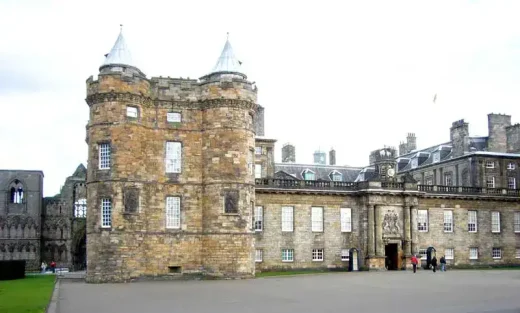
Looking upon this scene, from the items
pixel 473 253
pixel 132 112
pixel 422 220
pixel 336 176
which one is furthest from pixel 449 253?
pixel 132 112

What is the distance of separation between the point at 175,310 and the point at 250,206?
67.5ft

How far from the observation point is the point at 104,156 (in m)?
38.5

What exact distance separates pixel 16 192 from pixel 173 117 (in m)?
27.3

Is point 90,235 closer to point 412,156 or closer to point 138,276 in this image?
point 138,276

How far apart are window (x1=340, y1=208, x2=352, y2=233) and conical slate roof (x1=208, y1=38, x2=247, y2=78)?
15412 mm

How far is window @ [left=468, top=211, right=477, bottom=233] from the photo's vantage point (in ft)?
182

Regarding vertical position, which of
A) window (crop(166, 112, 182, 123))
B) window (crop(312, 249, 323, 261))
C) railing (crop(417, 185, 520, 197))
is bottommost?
window (crop(312, 249, 323, 261))

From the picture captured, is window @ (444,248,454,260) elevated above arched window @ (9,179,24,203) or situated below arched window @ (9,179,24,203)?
below

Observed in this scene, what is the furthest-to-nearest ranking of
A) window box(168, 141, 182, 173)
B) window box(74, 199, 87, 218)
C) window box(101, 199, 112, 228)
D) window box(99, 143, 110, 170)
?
window box(74, 199, 87, 218) → window box(168, 141, 182, 173) → window box(99, 143, 110, 170) → window box(101, 199, 112, 228)

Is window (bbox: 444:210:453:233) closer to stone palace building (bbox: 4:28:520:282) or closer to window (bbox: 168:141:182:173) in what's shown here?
stone palace building (bbox: 4:28:520:282)

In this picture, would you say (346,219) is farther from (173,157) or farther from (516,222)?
(516,222)

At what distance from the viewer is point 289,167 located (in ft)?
Answer: 211

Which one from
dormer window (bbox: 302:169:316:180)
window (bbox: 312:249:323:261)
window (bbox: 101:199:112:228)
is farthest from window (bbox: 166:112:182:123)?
dormer window (bbox: 302:169:316:180)

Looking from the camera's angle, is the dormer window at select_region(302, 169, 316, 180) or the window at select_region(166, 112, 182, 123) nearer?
the window at select_region(166, 112, 182, 123)
